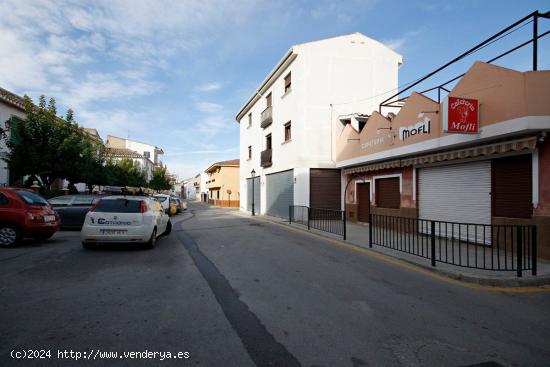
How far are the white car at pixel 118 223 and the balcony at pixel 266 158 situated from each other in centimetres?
1537

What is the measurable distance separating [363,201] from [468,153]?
7.11 meters

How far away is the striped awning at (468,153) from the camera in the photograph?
25.7 ft

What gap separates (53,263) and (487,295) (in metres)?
8.10

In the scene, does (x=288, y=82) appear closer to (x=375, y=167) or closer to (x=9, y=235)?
(x=375, y=167)

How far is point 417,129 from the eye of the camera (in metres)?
11.6

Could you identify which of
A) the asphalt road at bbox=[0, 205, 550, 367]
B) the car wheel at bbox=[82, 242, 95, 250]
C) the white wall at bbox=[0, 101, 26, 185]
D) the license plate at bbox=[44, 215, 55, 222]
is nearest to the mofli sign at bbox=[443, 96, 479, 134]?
the asphalt road at bbox=[0, 205, 550, 367]

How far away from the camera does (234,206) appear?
1747 inches

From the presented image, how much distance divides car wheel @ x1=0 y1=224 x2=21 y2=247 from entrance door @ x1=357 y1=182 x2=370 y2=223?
530 inches

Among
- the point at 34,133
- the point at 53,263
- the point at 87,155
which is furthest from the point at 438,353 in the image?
the point at 87,155

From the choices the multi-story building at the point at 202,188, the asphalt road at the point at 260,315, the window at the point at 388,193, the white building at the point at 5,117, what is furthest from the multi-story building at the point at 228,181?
the asphalt road at the point at 260,315

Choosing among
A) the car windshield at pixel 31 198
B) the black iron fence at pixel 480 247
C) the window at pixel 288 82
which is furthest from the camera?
the window at pixel 288 82

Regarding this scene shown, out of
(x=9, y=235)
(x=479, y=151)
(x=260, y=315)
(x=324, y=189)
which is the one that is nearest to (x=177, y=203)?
(x=324, y=189)

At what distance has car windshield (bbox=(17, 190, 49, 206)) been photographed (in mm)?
8555

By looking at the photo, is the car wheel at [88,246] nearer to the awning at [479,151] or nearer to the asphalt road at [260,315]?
the asphalt road at [260,315]
